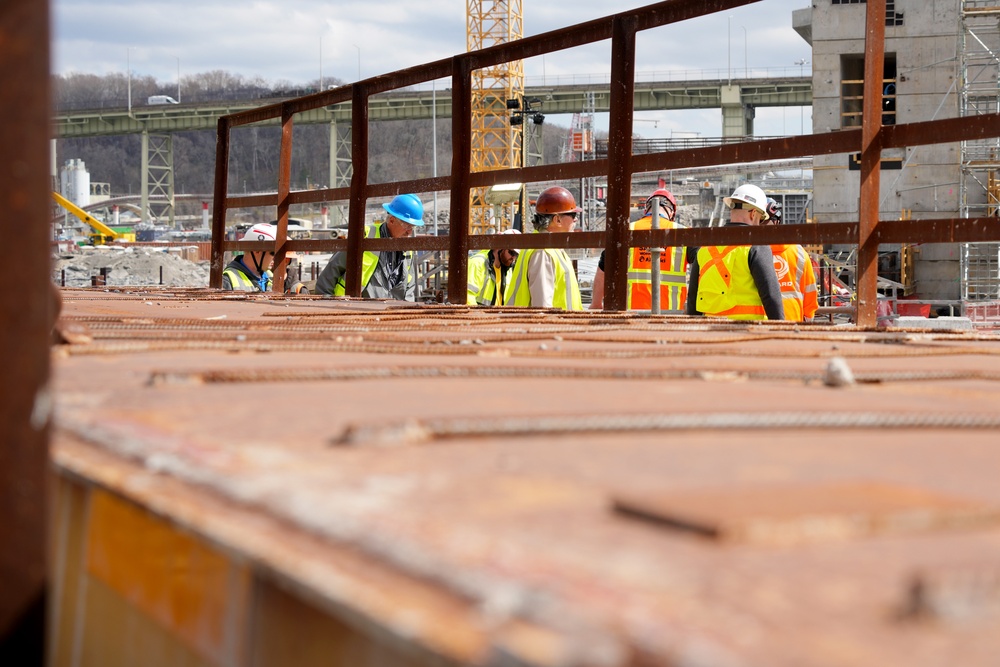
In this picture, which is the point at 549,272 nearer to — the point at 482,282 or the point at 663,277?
the point at 482,282

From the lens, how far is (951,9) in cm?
3847

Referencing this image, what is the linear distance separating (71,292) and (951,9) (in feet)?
122

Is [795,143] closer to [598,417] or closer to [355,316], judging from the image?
[355,316]

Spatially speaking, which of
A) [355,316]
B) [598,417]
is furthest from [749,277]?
[598,417]

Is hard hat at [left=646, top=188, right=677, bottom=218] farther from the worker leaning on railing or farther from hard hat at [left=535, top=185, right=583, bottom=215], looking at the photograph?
the worker leaning on railing

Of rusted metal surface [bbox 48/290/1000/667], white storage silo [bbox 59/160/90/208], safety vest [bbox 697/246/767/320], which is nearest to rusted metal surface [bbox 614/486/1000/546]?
rusted metal surface [bbox 48/290/1000/667]

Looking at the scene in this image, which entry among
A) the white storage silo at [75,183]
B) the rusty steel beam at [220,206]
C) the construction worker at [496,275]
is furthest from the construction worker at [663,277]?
the white storage silo at [75,183]

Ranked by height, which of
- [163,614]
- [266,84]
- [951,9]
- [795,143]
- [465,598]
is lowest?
[163,614]

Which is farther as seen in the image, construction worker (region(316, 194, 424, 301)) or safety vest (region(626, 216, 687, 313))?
safety vest (region(626, 216, 687, 313))

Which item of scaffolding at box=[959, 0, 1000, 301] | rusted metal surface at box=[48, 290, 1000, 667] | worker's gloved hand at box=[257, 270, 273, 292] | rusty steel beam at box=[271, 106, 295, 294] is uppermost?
scaffolding at box=[959, 0, 1000, 301]

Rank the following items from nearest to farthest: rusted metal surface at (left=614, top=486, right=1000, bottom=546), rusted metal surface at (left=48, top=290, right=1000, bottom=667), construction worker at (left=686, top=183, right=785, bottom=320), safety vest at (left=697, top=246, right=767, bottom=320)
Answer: rusted metal surface at (left=48, top=290, right=1000, bottom=667) → rusted metal surface at (left=614, top=486, right=1000, bottom=546) → construction worker at (left=686, top=183, right=785, bottom=320) → safety vest at (left=697, top=246, right=767, bottom=320)

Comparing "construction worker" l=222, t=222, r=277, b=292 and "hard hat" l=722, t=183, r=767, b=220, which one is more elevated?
"hard hat" l=722, t=183, r=767, b=220

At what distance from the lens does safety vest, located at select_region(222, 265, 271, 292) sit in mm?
9961

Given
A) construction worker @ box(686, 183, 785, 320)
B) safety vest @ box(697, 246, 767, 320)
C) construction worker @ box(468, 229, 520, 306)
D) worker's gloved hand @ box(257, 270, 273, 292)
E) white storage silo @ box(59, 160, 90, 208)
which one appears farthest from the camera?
white storage silo @ box(59, 160, 90, 208)
